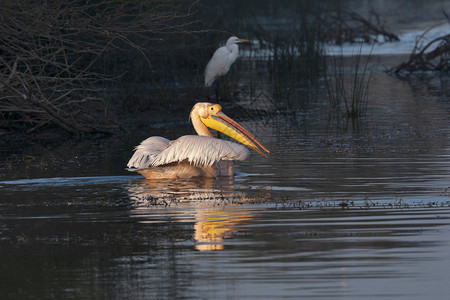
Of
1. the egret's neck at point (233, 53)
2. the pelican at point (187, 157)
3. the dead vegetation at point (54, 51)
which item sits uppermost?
the egret's neck at point (233, 53)

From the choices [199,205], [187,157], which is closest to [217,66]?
[187,157]

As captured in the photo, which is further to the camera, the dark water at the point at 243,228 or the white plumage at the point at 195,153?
the white plumage at the point at 195,153

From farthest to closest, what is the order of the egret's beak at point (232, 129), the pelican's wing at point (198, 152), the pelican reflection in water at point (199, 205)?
the egret's beak at point (232, 129), the pelican's wing at point (198, 152), the pelican reflection in water at point (199, 205)

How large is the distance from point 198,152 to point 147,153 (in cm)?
59

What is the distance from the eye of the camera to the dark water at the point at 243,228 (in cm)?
493

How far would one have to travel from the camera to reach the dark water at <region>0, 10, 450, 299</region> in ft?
16.2

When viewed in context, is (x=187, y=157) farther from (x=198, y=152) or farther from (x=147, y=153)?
(x=147, y=153)

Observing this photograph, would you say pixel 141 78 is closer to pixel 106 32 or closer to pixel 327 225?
pixel 106 32

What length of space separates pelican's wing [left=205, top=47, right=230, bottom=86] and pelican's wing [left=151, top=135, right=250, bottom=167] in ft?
31.1

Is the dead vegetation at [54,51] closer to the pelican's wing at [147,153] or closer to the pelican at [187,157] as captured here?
the pelican's wing at [147,153]

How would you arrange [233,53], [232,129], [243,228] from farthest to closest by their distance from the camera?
[233,53] < [232,129] < [243,228]

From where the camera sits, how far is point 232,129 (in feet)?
33.7

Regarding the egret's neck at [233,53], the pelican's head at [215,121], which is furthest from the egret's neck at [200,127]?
the egret's neck at [233,53]

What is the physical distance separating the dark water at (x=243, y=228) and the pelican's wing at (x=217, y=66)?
7.04 metres
